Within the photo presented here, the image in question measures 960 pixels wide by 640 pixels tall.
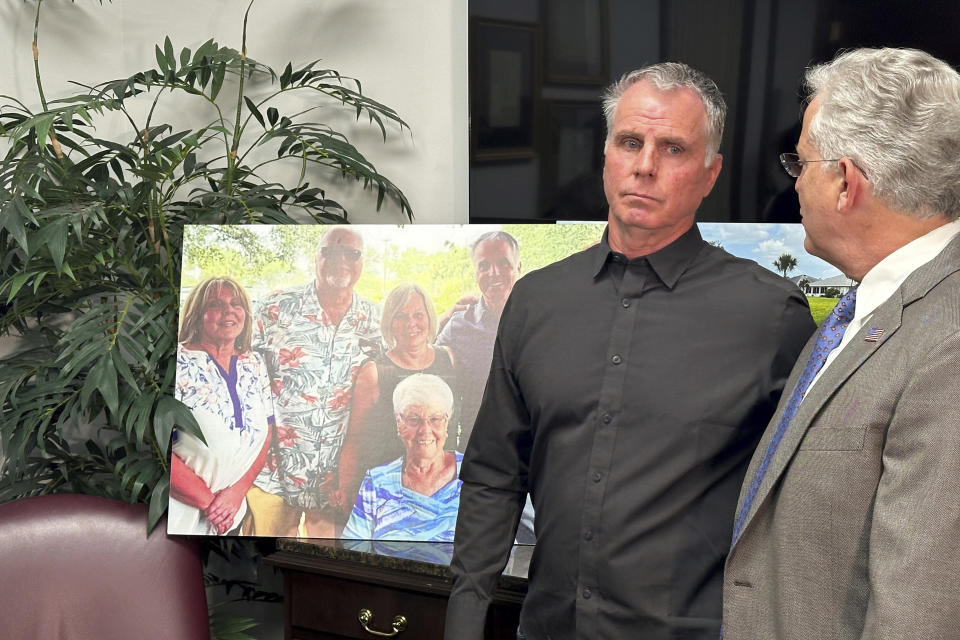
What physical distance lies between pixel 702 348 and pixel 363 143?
168 centimetres

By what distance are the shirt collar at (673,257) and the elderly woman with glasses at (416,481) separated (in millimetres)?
728

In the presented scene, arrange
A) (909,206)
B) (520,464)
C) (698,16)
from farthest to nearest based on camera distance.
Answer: (698,16) < (520,464) < (909,206)

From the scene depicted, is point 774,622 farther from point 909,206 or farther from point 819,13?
point 819,13

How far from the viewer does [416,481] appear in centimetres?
222

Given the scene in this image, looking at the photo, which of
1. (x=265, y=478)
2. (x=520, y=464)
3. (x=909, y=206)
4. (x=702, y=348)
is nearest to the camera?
(x=909, y=206)

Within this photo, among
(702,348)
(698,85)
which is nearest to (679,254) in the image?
(702,348)

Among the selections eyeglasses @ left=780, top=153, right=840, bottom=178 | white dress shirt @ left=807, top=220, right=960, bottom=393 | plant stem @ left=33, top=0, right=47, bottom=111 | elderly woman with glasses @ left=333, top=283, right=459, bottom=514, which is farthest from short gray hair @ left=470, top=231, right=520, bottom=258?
plant stem @ left=33, top=0, right=47, bottom=111

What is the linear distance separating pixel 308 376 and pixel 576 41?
1.17 metres

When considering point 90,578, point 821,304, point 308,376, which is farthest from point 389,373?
point 821,304

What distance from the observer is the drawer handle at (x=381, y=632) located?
6.87 ft

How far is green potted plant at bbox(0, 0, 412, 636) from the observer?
88.3 inches

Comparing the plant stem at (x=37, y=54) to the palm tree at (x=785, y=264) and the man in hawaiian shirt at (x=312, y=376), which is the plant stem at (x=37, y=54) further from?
the palm tree at (x=785, y=264)

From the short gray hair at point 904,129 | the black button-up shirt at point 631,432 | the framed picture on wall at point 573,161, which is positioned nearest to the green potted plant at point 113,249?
the framed picture on wall at point 573,161

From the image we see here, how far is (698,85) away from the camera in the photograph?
1602 millimetres
